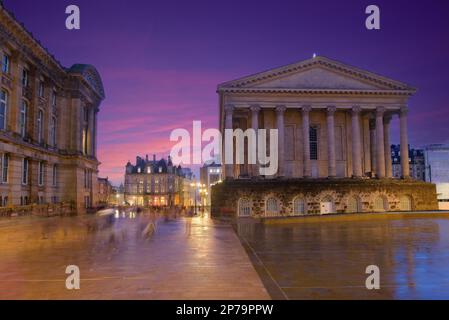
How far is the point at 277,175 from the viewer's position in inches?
1874

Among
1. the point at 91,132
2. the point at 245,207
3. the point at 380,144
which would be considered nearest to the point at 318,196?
the point at 245,207

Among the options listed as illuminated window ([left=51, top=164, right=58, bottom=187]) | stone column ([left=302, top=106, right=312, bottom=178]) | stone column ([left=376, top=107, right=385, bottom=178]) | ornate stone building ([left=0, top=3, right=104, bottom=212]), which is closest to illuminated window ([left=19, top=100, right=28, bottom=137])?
ornate stone building ([left=0, top=3, right=104, bottom=212])

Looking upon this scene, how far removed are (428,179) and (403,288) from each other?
113 m

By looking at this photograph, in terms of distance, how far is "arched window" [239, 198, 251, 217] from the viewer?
145 feet

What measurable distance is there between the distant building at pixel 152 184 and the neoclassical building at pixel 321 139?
215 feet

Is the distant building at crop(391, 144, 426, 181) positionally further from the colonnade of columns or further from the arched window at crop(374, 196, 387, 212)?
the arched window at crop(374, 196, 387, 212)

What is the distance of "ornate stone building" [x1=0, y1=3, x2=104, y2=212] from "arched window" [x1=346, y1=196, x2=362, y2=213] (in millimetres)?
33277

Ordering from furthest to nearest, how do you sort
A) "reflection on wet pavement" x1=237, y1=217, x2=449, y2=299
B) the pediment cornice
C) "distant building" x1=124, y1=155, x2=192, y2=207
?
1. "distant building" x1=124, y1=155, x2=192, y2=207
2. the pediment cornice
3. "reflection on wet pavement" x1=237, y1=217, x2=449, y2=299

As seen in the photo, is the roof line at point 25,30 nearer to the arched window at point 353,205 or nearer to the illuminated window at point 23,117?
the illuminated window at point 23,117

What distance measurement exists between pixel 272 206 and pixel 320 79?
17718 mm

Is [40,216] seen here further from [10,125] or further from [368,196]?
[368,196]

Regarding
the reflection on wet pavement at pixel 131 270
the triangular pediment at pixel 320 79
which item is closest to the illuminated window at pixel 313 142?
the triangular pediment at pixel 320 79

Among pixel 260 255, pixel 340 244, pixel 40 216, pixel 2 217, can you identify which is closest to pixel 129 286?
pixel 260 255

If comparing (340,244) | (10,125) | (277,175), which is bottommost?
(340,244)
